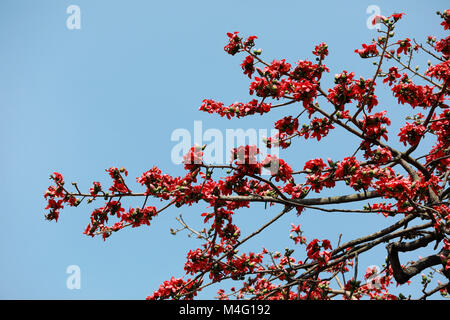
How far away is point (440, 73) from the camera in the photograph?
217 inches

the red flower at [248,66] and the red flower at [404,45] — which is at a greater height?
the red flower at [404,45]

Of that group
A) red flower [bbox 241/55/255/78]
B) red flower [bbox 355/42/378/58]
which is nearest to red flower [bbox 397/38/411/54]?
red flower [bbox 355/42/378/58]

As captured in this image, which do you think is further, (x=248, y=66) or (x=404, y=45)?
(x=404, y=45)

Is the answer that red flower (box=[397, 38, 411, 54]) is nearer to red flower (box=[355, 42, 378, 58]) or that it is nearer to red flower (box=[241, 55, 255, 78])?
red flower (box=[355, 42, 378, 58])

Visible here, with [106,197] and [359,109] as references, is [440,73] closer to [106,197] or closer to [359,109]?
[359,109]

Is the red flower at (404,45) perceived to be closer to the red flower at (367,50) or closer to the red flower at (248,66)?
the red flower at (367,50)

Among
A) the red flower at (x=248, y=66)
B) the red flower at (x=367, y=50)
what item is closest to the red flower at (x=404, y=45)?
the red flower at (x=367, y=50)

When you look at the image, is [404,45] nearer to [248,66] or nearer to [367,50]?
[367,50]

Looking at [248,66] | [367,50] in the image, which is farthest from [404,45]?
[248,66]

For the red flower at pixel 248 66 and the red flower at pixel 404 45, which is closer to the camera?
the red flower at pixel 248 66

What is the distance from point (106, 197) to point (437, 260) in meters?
4.22
